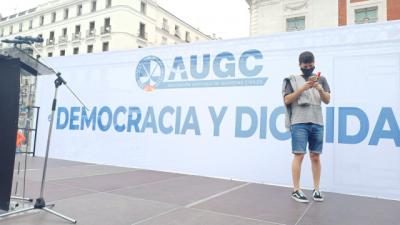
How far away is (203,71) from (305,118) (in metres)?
2.23

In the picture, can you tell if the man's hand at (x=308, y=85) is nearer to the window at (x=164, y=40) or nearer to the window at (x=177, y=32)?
the window at (x=164, y=40)

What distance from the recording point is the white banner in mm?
4035

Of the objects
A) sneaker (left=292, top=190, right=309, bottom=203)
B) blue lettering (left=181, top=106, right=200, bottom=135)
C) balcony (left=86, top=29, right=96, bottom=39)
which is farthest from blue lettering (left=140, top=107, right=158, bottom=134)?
balcony (left=86, top=29, right=96, bottom=39)

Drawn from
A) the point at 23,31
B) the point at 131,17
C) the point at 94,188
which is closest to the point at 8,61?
the point at 94,188

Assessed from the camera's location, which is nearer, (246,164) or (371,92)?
(371,92)

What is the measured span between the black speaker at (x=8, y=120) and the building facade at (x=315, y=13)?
20.4 m

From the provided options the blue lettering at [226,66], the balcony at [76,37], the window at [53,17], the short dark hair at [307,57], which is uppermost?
the window at [53,17]

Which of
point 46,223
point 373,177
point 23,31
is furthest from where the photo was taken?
point 23,31

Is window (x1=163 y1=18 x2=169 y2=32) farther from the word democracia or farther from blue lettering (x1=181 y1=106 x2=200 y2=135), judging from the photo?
blue lettering (x1=181 y1=106 x2=200 y2=135)

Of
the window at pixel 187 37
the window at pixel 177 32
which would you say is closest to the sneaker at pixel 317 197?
the window at pixel 177 32

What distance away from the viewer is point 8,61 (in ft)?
9.39

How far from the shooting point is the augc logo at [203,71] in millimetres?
4922

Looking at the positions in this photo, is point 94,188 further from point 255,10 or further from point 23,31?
point 23,31

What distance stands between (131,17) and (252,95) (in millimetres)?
35027
